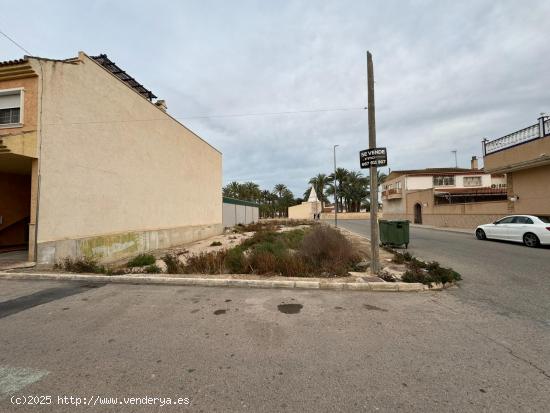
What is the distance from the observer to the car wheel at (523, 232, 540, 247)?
13.5 meters

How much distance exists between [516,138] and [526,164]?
89.3 inches

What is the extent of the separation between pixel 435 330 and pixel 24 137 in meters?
12.9

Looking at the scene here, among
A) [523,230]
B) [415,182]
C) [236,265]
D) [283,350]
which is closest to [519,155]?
[523,230]

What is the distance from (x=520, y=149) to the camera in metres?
18.5

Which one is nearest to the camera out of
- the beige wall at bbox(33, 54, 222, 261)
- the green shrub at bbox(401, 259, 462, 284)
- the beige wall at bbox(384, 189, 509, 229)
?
the green shrub at bbox(401, 259, 462, 284)

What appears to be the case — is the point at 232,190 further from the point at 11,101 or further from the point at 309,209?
the point at 11,101

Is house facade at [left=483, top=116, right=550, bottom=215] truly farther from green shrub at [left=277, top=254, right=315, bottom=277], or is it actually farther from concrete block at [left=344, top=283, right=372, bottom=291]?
green shrub at [left=277, top=254, right=315, bottom=277]

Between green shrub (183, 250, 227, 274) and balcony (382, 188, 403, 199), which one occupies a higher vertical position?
balcony (382, 188, 403, 199)

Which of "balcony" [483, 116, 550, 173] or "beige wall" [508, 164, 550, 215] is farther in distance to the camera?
"beige wall" [508, 164, 550, 215]

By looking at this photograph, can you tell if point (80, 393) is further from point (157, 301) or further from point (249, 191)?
point (249, 191)

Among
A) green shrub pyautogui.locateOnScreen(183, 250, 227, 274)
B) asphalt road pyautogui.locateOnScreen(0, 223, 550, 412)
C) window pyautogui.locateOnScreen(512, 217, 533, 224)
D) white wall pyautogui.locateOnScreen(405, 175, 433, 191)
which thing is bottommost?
asphalt road pyautogui.locateOnScreen(0, 223, 550, 412)

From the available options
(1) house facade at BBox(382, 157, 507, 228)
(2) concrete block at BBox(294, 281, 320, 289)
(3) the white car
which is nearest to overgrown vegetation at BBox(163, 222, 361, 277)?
(2) concrete block at BBox(294, 281, 320, 289)

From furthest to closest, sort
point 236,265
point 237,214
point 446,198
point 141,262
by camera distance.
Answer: point 237,214 → point 446,198 → point 141,262 → point 236,265

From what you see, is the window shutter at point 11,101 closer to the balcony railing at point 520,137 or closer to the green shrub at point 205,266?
the green shrub at point 205,266
